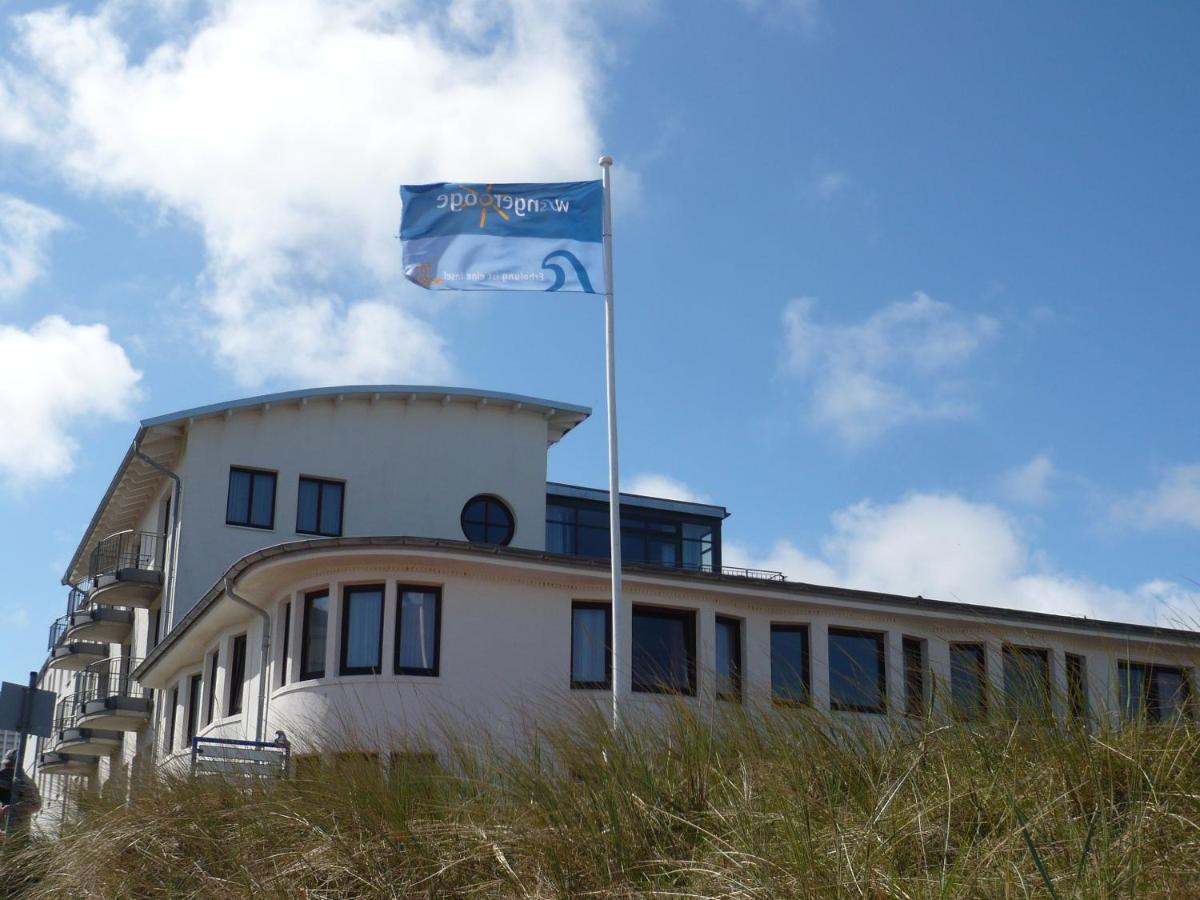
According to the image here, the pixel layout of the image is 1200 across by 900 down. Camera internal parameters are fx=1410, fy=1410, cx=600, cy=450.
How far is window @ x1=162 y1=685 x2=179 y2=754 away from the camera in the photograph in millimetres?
31781

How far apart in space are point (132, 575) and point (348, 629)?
1381 cm

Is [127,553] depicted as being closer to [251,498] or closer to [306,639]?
[251,498]

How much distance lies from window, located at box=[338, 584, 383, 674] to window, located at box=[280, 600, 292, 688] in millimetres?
1202

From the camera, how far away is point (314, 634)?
22.8 metres

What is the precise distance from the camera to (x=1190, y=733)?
250 inches

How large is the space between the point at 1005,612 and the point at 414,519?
14.5 metres

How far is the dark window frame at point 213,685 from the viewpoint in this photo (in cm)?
2699

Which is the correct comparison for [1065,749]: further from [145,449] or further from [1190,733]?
[145,449]

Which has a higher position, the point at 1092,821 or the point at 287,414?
the point at 287,414

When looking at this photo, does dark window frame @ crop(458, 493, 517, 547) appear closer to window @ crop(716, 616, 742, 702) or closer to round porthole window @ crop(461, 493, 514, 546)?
round porthole window @ crop(461, 493, 514, 546)

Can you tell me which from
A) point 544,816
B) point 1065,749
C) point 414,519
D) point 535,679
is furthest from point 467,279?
point 414,519

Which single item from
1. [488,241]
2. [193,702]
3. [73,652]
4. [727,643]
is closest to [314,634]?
[727,643]

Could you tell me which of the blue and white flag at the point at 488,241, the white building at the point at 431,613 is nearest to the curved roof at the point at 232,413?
the white building at the point at 431,613

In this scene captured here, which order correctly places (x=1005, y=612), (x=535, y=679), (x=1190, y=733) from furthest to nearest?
(x=1005, y=612) < (x=535, y=679) < (x=1190, y=733)
